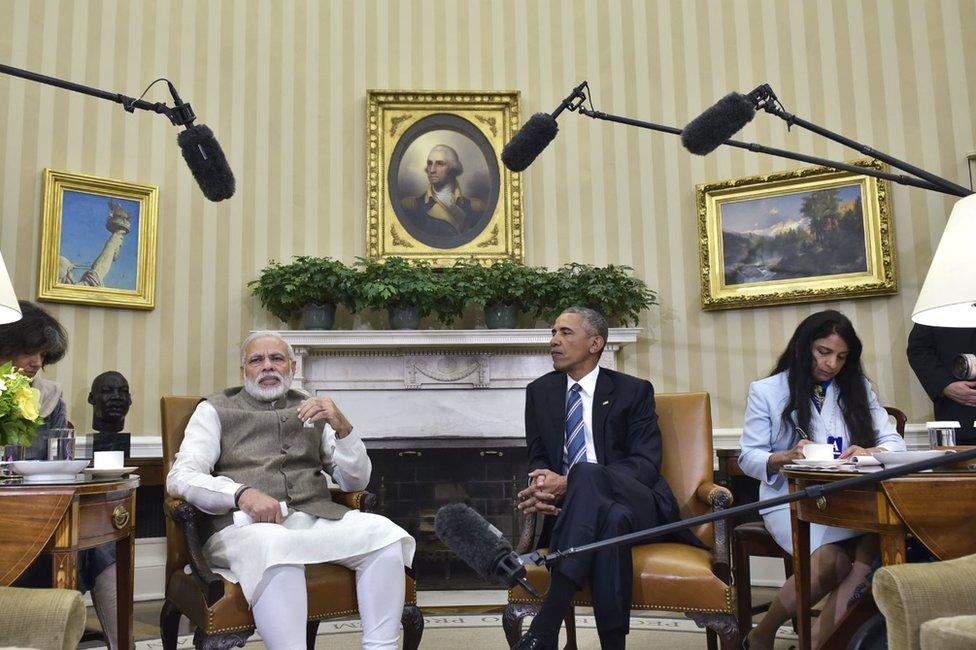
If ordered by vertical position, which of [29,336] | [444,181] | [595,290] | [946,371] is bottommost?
[946,371]

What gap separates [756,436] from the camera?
11.9ft

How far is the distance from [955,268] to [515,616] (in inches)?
71.4

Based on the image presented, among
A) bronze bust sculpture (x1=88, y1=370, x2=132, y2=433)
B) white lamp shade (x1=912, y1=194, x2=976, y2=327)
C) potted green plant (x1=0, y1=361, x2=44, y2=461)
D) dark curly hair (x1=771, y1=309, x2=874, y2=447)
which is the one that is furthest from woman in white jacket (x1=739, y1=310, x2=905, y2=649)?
bronze bust sculpture (x1=88, y1=370, x2=132, y2=433)

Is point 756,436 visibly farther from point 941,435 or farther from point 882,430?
point 941,435

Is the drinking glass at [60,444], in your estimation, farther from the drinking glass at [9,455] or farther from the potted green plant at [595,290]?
the potted green plant at [595,290]

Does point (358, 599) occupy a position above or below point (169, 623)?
above

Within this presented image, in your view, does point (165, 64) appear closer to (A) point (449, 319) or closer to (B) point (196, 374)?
(B) point (196, 374)

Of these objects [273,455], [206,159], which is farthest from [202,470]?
[206,159]

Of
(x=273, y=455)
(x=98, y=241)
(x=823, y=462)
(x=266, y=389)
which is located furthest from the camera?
(x=98, y=241)

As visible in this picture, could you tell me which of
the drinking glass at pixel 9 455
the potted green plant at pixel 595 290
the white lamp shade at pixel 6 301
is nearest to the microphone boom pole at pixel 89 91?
the white lamp shade at pixel 6 301

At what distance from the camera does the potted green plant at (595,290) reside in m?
5.46

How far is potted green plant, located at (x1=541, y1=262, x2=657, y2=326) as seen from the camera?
546 cm

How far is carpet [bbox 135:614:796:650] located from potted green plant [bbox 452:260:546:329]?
6.00 feet

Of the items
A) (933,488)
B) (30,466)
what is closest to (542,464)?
(933,488)
